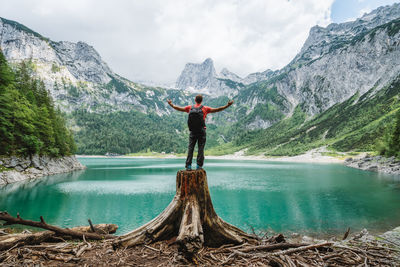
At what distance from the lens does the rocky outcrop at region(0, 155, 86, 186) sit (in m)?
Result: 38.5

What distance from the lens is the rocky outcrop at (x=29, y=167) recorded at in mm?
38469

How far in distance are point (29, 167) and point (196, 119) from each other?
54155mm

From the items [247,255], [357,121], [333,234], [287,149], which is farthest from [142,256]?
[357,121]

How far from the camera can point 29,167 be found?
1823 inches

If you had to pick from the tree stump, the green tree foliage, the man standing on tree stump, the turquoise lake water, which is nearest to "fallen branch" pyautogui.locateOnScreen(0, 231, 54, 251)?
the tree stump

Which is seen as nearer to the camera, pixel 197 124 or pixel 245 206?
pixel 197 124

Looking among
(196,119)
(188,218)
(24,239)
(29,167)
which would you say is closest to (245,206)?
(196,119)

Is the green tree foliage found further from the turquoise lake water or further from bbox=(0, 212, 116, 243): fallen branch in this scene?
bbox=(0, 212, 116, 243): fallen branch

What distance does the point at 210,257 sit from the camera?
5.34 meters

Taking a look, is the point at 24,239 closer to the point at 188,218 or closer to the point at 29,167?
the point at 188,218

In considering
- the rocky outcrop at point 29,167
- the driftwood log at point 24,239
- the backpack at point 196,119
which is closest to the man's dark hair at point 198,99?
the backpack at point 196,119

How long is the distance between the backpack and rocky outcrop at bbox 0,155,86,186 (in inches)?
1778

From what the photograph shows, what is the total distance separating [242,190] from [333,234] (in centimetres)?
2258

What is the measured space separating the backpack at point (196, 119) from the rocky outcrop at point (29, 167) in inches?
1778
